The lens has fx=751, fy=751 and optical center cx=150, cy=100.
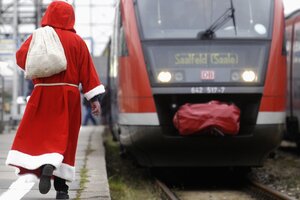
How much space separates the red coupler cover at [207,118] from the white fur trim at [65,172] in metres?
3.03

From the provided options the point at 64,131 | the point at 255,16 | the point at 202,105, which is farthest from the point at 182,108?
the point at 64,131

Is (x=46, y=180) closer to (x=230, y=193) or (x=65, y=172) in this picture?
(x=65, y=172)

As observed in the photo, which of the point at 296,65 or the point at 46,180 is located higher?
the point at 296,65

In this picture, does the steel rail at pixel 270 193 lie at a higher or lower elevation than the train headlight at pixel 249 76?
lower

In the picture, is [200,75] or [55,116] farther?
[200,75]

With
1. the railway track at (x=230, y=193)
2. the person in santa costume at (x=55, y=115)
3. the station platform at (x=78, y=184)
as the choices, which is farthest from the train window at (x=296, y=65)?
the person in santa costume at (x=55, y=115)

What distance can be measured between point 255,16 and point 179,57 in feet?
4.08

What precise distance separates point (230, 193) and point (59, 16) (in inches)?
180

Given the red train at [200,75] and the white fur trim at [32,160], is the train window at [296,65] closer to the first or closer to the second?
the red train at [200,75]

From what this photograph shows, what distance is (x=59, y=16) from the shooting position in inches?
233

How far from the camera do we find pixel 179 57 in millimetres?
9266

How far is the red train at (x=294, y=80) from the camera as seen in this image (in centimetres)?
1462

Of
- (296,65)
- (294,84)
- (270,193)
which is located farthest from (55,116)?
(294,84)

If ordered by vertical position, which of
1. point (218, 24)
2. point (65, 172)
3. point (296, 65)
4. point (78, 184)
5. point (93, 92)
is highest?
point (218, 24)
